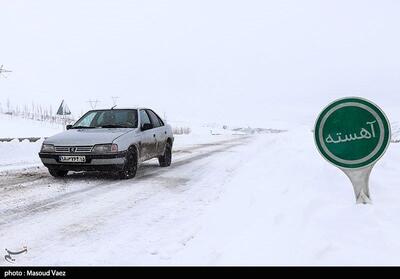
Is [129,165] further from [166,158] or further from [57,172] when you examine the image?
[166,158]

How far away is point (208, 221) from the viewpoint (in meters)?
4.76

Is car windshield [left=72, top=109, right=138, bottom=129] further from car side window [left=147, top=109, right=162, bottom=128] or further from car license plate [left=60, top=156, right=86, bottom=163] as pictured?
car license plate [left=60, top=156, right=86, bottom=163]

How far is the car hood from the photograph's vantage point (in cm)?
802

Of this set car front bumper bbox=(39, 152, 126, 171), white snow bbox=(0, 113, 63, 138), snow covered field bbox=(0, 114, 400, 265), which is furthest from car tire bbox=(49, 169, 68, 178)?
white snow bbox=(0, 113, 63, 138)

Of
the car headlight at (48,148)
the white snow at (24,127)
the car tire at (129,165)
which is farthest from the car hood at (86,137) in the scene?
the white snow at (24,127)

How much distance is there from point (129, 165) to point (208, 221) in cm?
396

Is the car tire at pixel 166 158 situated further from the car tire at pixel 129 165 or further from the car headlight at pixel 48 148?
the car headlight at pixel 48 148

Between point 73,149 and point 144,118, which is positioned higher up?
point 144,118

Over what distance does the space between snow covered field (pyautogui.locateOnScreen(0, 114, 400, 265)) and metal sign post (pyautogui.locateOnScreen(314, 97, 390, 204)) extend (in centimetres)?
37

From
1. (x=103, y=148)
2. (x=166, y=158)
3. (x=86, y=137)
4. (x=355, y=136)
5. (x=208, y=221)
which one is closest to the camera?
(x=355, y=136)

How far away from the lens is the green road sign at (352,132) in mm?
4234

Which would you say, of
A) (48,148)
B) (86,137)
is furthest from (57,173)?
(86,137)

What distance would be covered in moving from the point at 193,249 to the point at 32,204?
10.3 ft
